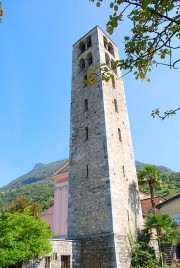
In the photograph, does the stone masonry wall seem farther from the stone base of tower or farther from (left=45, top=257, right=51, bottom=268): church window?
the stone base of tower

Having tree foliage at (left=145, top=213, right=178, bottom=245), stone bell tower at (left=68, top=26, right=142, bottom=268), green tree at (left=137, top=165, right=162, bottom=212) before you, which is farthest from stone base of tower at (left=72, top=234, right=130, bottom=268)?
green tree at (left=137, top=165, right=162, bottom=212)

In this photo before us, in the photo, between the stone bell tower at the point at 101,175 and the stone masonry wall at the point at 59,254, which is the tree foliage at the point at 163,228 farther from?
the stone masonry wall at the point at 59,254

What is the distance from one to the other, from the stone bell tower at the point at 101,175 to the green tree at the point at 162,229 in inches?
41.3

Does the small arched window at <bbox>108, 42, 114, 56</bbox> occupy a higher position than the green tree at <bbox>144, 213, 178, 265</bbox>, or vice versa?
the small arched window at <bbox>108, 42, 114, 56</bbox>

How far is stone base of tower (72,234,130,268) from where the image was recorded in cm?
1394

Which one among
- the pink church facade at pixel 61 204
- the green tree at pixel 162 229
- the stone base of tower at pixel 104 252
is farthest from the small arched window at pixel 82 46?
the stone base of tower at pixel 104 252

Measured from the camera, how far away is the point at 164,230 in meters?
16.9

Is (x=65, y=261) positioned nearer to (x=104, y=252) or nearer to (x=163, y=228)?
(x=104, y=252)

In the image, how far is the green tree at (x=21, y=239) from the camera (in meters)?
11.5

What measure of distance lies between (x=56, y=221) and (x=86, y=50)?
1885cm

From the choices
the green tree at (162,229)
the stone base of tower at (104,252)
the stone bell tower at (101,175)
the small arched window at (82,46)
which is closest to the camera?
the stone base of tower at (104,252)

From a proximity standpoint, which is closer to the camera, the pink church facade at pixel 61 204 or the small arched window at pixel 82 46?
the small arched window at pixel 82 46

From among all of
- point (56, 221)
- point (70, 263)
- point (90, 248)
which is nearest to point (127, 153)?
point (90, 248)

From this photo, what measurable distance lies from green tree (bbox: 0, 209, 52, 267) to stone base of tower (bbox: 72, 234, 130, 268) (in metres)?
3.18
